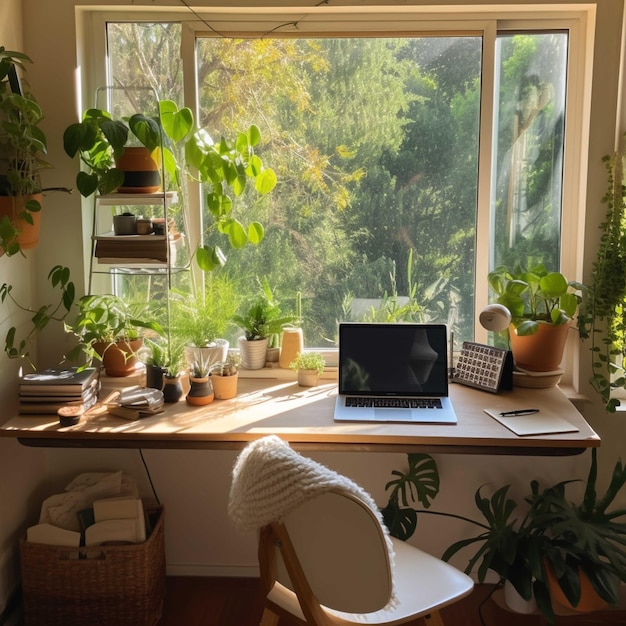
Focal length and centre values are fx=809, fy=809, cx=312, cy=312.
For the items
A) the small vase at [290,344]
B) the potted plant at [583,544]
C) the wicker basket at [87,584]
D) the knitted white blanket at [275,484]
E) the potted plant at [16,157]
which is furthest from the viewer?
the small vase at [290,344]

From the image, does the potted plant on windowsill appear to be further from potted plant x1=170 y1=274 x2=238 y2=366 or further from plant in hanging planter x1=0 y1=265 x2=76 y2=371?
plant in hanging planter x1=0 y1=265 x2=76 y2=371

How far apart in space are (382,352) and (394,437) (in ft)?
1.32

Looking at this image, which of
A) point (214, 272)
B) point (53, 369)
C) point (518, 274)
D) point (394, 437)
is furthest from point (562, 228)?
point (53, 369)

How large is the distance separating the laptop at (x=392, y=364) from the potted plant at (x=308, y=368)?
0.13 meters

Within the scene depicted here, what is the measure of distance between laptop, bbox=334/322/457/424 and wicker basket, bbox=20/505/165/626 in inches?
32.7

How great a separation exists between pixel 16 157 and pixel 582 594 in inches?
84.2

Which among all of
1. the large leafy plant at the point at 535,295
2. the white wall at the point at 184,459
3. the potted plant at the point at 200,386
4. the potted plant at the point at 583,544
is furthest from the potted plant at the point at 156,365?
the potted plant at the point at 583,544

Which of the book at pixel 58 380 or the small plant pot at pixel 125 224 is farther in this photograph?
the small plant pot at pixel 125 224

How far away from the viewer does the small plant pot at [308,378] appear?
8.84 ft

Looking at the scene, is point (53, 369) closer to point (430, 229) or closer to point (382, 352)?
point (382, 352)

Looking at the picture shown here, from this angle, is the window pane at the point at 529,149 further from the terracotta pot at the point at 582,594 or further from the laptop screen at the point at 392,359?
the terracotta pot at the point at 582,594

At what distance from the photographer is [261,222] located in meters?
2.84

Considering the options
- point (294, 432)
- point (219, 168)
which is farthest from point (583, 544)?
point (219, 168)

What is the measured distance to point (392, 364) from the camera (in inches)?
102
